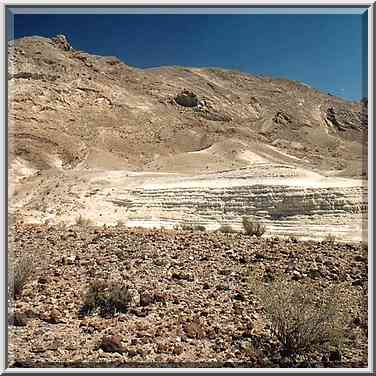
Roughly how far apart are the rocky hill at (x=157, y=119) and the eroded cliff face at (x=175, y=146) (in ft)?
0.41

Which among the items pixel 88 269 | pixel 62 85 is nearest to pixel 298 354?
pixel 88 269

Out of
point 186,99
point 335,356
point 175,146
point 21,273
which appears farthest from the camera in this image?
point 186,99

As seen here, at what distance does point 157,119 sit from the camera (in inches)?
1855

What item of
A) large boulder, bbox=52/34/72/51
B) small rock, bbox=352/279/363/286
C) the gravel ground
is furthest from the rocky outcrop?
large boulder, bbox=52/34/72/51

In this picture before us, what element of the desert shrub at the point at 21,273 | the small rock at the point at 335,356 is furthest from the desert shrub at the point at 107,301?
the small rock at the point at 335,356

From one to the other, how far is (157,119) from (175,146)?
4.70 m

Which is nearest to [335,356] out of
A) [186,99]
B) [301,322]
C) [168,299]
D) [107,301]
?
[301,322]

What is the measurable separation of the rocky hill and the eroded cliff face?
126mm

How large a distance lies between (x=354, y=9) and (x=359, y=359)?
251 centimetres

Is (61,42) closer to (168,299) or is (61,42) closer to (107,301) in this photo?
(168,299)

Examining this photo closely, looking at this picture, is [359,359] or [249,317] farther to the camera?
[249,317]

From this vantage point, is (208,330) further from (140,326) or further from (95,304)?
(95,304)

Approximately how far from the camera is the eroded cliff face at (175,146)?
750 inches

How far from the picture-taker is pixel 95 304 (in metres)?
6.18
